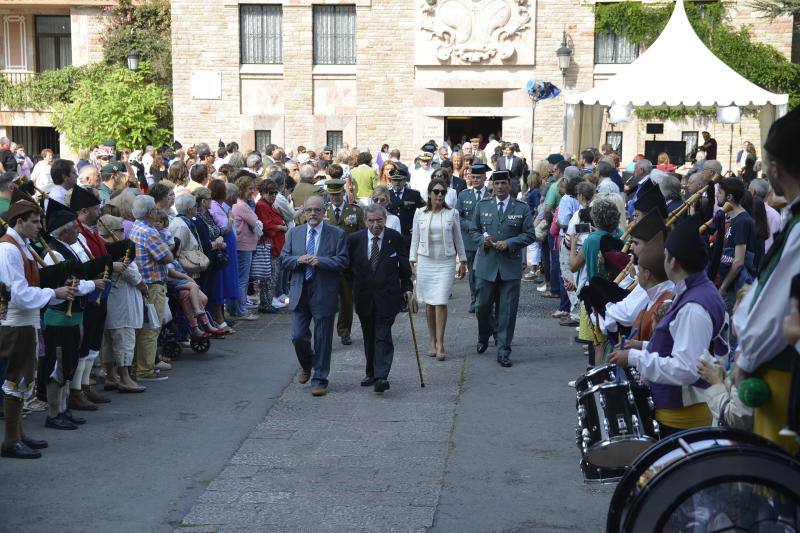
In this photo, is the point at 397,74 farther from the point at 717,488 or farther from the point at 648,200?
the point at 717,488

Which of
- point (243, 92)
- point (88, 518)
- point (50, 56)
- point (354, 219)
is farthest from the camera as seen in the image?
point (50, 56)

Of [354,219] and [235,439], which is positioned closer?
[235,439]

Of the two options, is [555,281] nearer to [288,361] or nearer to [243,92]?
[288,361]

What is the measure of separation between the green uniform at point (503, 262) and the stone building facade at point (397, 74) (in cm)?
1784

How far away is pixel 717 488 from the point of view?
3891mm

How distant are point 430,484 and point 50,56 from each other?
3056cm

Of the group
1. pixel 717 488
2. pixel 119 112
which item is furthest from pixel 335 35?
pixel 717 488

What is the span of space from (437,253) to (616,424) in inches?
242

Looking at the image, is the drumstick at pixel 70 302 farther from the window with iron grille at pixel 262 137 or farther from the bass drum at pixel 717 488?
the window with iron grille at pixel 262 137

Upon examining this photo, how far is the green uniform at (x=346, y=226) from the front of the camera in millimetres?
11977

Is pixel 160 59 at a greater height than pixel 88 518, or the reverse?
pixel 160 59

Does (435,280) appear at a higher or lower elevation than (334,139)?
lower

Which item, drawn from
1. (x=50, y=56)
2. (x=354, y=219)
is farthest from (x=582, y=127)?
(x=50, y=56)

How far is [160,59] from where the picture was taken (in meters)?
31.3
